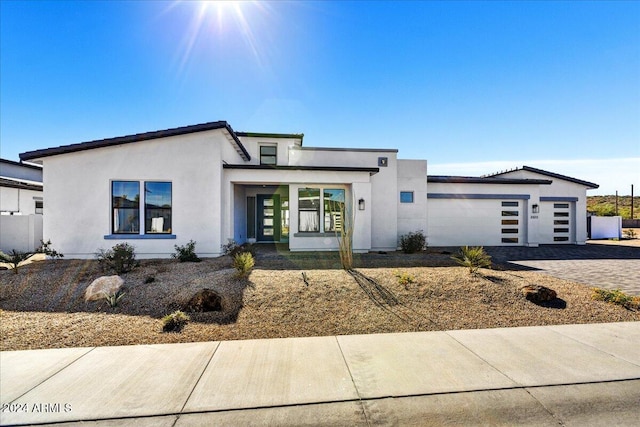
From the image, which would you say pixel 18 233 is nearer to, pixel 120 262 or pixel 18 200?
pixel 18 200

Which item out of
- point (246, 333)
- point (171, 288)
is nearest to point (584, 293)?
point (246, 333)

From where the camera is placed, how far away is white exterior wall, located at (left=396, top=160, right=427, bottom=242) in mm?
15953

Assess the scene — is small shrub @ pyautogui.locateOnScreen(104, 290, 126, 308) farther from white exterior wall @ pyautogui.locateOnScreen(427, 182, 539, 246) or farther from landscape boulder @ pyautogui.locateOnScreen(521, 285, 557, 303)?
white exterior wall @ pyautogui.locateOnScreen(427, 182, 539, 246)

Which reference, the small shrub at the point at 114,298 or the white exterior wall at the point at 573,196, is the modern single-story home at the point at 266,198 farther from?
the small shrub at the point at 114,298

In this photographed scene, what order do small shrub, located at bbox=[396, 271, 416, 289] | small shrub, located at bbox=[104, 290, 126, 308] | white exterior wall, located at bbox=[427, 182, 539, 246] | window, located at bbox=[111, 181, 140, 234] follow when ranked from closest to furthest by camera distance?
1. small shrub, located at bbox=[104, 290, 126, 308]
2. small shrub, located at bbox=[396, 271, 416, 289]
3. window, located at bbox=[111, 181, 140, 234]
4. white exterior wall, located at bbox=[427, 182, 539, 246]

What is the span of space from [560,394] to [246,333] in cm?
430

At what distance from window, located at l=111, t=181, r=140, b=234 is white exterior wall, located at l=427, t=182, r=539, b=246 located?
45.4 feet

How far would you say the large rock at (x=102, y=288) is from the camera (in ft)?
21.8

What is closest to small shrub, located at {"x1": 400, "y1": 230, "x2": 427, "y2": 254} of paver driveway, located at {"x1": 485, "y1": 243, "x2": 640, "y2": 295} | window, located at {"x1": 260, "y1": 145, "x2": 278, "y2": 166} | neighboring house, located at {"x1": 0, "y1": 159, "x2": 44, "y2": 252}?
paver driveway, located at {"x1": 485, "y1": 243, "x2": 640, "y2": 295}

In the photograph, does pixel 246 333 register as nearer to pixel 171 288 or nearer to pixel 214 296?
pixel 214 296

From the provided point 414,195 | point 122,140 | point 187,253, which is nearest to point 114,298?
point 187,253

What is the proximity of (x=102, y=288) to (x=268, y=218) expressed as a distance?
11.3 metres

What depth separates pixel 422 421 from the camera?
3055 millimetres

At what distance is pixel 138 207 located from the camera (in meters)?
11.3
